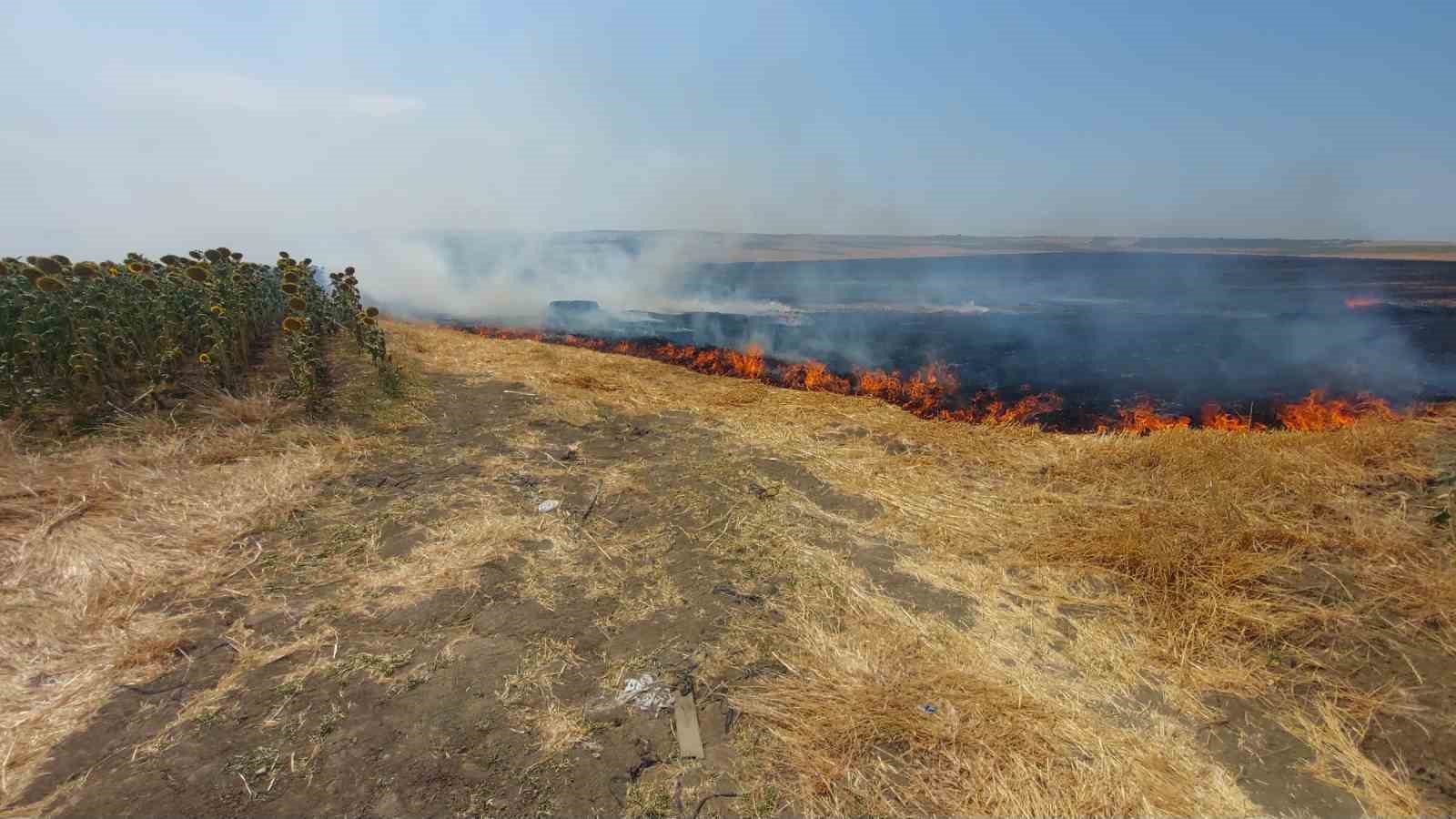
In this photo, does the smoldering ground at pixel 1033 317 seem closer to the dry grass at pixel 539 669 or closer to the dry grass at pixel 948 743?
the dry grass at pixel 948 743

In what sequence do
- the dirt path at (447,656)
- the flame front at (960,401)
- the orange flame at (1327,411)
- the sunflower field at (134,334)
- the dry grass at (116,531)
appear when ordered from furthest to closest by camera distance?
the flame front at (960,401) → the orange flame at (1327,411) → the sunflower field at (134,334) → the dry grass at (116,531) → the dirt path at (447,656)

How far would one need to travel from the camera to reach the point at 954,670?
3479mm

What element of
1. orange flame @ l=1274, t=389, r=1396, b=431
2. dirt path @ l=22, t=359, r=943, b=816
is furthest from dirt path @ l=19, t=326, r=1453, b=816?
orange flame @ l=1274, t=389, r=1396, b=431

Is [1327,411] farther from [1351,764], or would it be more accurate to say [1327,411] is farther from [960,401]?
[1351,764]

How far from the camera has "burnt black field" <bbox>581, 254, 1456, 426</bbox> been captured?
10797 millimetres

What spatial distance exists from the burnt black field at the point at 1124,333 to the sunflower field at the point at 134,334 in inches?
344

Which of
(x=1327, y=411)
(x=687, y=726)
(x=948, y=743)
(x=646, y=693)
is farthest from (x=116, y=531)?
(x=1327, y=411)

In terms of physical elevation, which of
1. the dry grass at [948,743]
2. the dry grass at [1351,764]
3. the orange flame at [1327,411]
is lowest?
the dry grass at [1351,764]

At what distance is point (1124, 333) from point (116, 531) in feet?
64.6

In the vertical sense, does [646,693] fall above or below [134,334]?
below

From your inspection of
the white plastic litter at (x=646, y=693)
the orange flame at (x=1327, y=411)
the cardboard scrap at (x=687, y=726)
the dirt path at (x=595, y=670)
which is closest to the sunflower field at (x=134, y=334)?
the dirt path at (x=595, y=670)

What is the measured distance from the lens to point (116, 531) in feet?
14.4

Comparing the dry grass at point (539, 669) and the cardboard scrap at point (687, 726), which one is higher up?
the dry grass at point (539, 669)

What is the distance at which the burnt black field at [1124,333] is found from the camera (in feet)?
35.4
